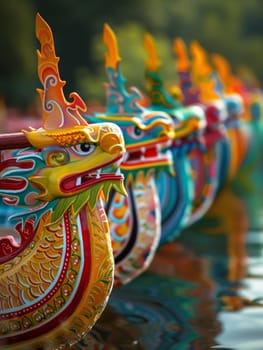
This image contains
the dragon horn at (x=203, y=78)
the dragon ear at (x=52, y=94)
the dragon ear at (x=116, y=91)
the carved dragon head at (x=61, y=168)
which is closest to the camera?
the carved dragon head at (x=61, y=168)

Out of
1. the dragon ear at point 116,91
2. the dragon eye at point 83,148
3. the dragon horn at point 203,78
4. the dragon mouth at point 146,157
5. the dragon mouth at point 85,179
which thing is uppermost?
the dragon horn at point 203,78

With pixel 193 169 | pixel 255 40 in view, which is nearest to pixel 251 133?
pixel 193 169

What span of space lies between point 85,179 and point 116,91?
1745mm

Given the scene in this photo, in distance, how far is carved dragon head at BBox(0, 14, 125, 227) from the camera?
3.60 meters

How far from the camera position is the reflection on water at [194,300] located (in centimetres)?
449

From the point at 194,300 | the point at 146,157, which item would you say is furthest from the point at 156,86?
the point at 194,300

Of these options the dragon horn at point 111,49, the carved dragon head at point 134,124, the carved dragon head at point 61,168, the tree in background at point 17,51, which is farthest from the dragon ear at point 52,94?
the tree in background at point 17,51

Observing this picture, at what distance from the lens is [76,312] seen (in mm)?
3701

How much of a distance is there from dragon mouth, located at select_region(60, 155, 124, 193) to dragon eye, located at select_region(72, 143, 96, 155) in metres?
0.08

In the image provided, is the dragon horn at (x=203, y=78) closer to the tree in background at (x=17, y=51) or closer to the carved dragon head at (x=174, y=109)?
the carved dragon head at (x=174, y=109)

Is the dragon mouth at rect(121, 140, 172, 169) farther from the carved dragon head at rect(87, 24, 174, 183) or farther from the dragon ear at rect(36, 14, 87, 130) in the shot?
the dragon ear at rect(36, 14, 87, 130)

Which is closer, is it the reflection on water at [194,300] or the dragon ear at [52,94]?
the dragon ear at [52,94]

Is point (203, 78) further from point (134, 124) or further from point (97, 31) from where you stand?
point (97, 31)

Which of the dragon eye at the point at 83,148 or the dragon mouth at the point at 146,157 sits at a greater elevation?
the dragon mouth at the point at 146,157
